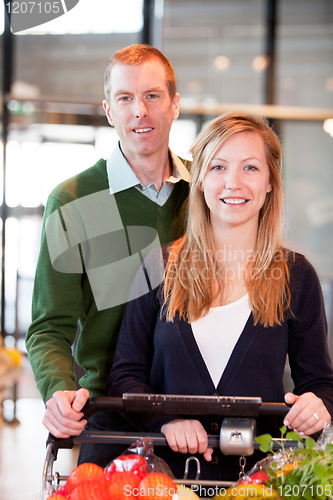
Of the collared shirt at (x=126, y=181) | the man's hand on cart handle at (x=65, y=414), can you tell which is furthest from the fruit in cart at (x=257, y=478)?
the collared shirt at (x=126, y=181)

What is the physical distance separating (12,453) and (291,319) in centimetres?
268

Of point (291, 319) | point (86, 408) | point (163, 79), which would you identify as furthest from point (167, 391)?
point (163, 79)

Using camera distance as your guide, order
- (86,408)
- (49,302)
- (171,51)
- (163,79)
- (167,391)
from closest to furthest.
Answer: (86,408) → (167,391) → (49,302) → (163,79) → (171,51)

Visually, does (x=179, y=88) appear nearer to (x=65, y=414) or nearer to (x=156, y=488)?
(x=65, y=414)

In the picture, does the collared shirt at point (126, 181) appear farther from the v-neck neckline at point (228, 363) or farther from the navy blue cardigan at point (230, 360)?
the v-neck neckline at point (228, 363)

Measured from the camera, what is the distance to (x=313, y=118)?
5.46 m

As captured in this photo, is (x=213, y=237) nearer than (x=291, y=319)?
No

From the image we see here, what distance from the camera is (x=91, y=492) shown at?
3.09 ft

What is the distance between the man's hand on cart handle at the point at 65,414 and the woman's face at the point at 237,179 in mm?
634

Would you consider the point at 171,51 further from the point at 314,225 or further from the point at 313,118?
the point at 314,225

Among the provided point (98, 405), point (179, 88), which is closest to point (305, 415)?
point (98, 405)

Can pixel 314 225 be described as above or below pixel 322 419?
above

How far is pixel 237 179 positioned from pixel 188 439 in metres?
0.70

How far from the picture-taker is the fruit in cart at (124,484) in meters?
0.95
